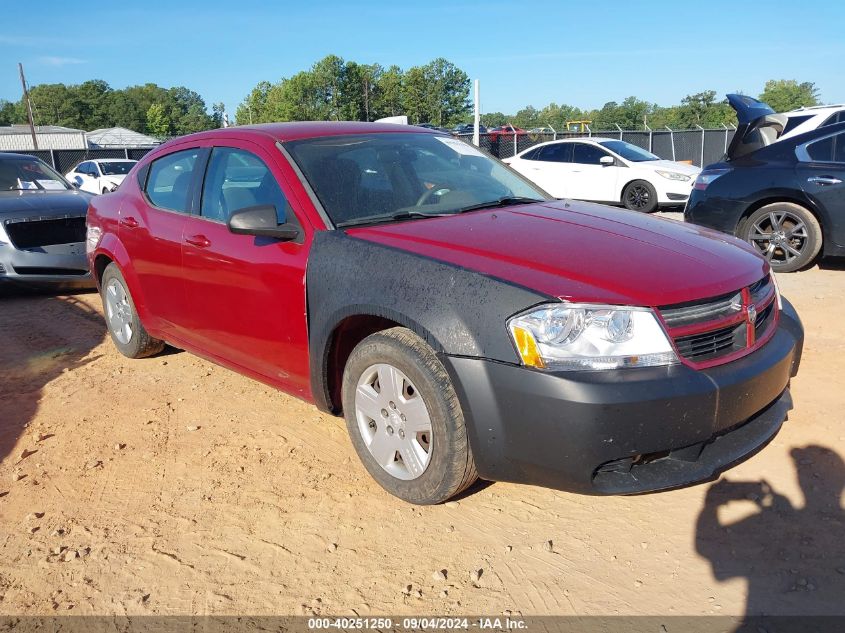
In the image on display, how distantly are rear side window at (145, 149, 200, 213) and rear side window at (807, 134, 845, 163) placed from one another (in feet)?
19.8

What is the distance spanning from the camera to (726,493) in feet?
9.94

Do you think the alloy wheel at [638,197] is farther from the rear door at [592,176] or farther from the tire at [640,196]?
the rear door at [592,176]

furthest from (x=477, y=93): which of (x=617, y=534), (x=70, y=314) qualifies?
(x=617, y=534)

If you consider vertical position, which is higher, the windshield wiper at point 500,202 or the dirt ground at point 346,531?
the windshield wiper at point 500,202

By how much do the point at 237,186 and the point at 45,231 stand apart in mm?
4709

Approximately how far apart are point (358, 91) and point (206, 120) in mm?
37424

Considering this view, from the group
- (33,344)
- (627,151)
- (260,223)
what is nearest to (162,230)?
(260,223)

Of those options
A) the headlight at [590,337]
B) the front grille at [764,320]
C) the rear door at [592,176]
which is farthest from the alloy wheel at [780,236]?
the rear door at [592,176]

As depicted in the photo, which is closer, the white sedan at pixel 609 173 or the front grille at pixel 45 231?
the front grille at pixel 45 231

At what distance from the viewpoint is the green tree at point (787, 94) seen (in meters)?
91.2

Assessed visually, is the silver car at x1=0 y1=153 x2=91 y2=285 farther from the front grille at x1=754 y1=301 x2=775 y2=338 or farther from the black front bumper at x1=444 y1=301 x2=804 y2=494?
the front grille at x1=754 y1=301 x2=775 y2=338

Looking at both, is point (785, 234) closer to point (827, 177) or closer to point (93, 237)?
point (827, 177)

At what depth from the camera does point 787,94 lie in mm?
98375

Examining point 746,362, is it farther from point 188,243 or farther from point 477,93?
point 477,93
